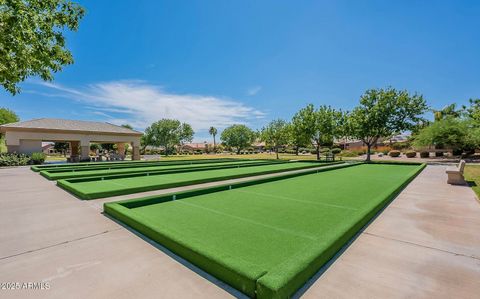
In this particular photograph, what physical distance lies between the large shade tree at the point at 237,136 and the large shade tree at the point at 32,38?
65396 mm

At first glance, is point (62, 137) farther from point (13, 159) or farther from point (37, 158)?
point (13, 159)

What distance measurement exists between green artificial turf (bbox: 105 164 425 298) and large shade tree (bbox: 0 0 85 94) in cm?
598

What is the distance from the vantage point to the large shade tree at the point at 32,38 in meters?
6.96

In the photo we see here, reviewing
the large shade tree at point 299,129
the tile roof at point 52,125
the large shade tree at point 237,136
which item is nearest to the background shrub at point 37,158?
the tile roof at point 52,125

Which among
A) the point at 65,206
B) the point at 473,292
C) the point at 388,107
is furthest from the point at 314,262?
the point at 388,107

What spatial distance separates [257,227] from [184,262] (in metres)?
1.77

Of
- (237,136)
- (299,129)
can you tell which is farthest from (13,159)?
(237,136)

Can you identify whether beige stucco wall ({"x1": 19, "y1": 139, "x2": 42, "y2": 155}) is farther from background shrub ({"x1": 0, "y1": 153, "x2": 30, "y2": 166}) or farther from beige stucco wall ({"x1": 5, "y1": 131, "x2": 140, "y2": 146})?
background shrub ({"x1": 0, "y1": 153, "x2": 30, "y2": 166})

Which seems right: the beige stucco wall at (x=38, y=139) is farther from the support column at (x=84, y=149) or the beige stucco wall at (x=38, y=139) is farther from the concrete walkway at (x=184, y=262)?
the concrete walkway at (x=184, y=262)

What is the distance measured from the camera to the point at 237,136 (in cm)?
7462

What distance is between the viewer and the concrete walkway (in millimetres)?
2688

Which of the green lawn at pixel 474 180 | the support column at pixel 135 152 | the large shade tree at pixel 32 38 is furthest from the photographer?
the support column at pixel 135 152

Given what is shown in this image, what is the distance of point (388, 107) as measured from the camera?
27438mm

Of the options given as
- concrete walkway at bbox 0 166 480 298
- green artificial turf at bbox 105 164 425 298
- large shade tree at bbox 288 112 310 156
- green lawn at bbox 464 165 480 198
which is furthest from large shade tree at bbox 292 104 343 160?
concrete walkway at bbox 0 166 480 298
